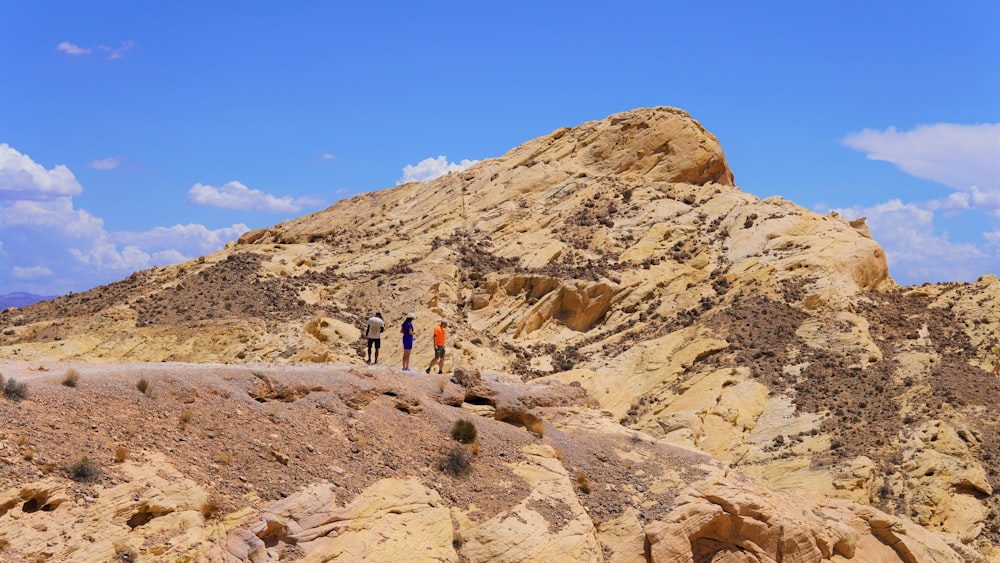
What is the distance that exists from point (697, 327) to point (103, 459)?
25823mm

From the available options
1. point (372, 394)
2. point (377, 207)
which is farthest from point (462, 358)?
point (377, 207)

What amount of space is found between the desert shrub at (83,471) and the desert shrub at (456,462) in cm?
627

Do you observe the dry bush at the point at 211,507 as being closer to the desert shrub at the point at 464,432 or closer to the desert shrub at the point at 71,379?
the desert shrub at the point at 71,379

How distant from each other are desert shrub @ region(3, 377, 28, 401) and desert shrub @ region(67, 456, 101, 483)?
1735mm

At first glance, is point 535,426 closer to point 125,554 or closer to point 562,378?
point 125,554

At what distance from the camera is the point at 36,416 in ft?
45.0

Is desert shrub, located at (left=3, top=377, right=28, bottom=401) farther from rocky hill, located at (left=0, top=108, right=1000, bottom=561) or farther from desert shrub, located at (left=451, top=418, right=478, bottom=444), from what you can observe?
desert shrub, located at (left=451, top=418, right=478, bottom=444)

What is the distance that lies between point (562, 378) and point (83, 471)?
70.5 feet

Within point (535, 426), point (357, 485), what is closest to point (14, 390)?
point (357, 485)

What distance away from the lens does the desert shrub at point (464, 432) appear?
1838cm

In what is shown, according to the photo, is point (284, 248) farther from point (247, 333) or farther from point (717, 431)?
point (717, 431)

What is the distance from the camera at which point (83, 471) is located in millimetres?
12961

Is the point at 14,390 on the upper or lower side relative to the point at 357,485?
upper

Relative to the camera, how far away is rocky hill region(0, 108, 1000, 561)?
1509 centimetres
